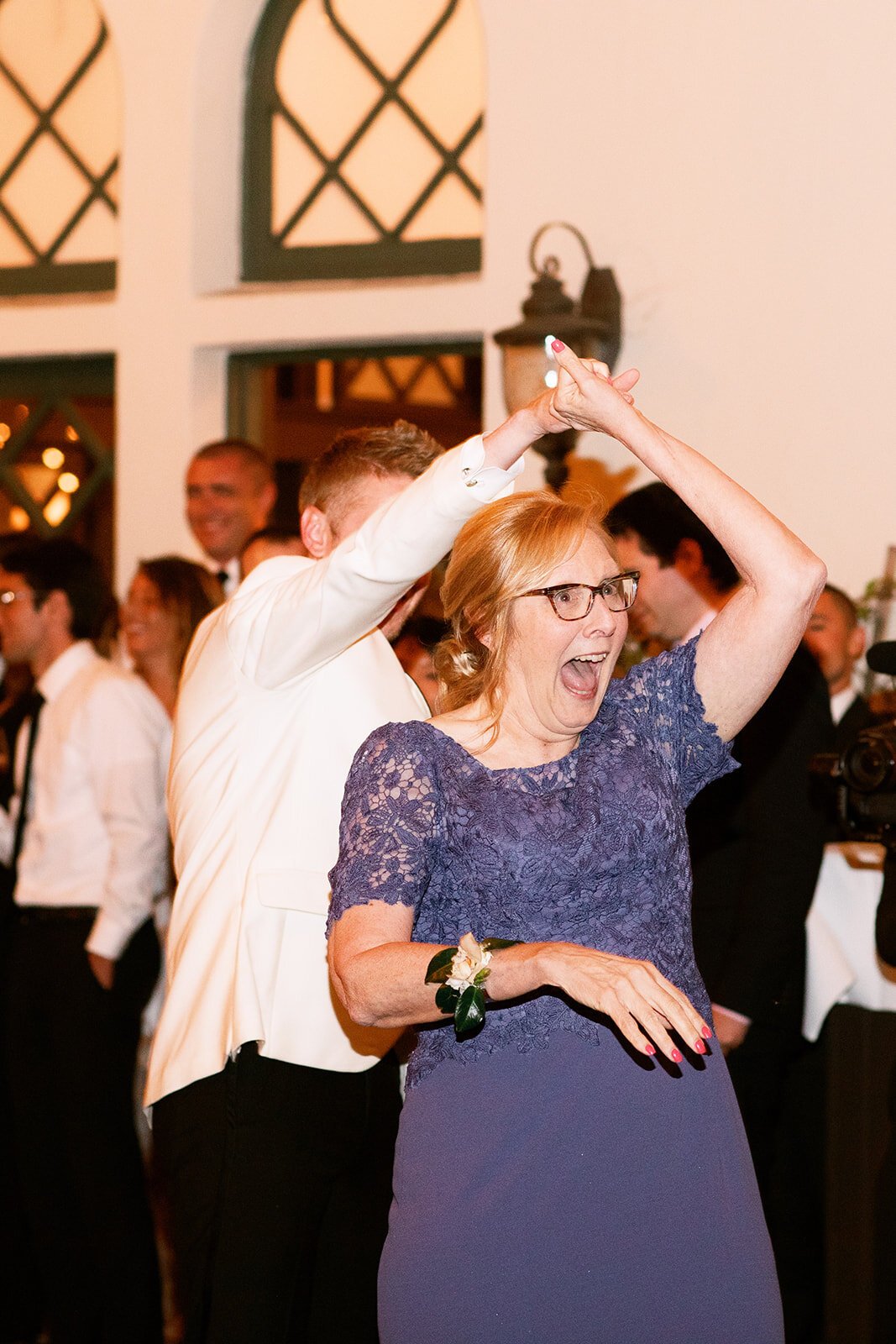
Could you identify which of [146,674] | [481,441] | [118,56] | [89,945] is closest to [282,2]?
[118,56]

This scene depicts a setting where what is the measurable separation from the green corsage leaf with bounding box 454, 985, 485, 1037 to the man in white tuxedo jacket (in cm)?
66

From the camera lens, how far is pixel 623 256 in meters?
4.94

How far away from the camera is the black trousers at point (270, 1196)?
2.37 metres

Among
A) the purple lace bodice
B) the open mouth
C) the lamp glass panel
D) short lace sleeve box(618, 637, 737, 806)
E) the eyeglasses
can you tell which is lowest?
the purple lace bodice

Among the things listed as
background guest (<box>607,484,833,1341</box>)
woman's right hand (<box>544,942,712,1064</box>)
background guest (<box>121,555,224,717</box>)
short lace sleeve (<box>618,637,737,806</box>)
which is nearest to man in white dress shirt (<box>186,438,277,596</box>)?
background guest (<box>121,555,224,717</box>)

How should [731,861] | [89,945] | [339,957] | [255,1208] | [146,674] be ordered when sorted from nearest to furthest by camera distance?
→ [339,957], [255,1208], [731,861], [89,945], [146,674]

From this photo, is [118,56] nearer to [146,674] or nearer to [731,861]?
[146,674]

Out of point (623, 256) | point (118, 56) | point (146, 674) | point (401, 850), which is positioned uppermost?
point (118, 56)

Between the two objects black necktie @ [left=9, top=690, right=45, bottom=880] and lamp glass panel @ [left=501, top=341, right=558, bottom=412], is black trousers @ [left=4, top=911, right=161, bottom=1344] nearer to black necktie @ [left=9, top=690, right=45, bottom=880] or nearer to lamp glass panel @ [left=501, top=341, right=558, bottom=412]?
black necktie @ [left=9, top=690, right=45, bottom=880]

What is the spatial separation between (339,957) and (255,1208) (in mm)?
637

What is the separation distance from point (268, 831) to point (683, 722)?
658 mm

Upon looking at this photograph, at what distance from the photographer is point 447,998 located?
5.91ft

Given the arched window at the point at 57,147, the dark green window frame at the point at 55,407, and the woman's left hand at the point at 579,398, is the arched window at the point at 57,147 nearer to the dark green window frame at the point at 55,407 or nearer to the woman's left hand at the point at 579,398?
the dark green window frame at the point at 55,407

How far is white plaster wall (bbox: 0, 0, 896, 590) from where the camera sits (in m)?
4.57
